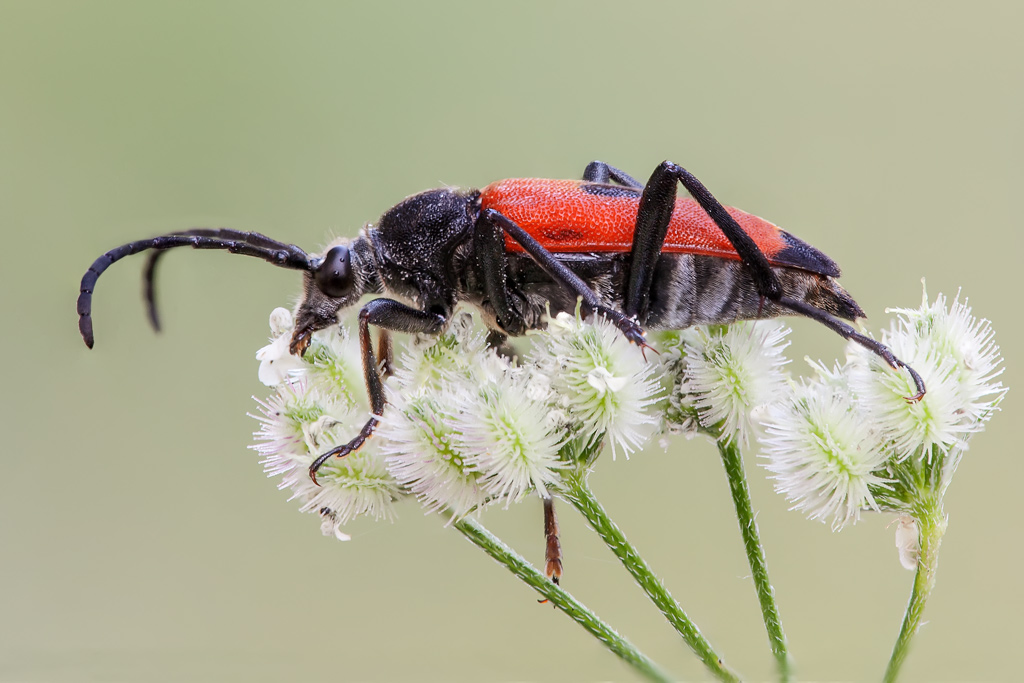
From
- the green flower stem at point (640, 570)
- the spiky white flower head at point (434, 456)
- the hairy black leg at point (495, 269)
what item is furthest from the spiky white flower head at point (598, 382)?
the hairy black leg at point (495, 269)

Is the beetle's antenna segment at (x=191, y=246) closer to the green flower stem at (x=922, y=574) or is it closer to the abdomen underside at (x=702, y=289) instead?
the abdomen underside at (x=702, y=289)

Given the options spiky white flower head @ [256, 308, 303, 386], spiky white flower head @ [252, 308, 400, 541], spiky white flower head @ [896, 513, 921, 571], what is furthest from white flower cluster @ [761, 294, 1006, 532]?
spiky white flower head @ [256, 308, 303, 386]

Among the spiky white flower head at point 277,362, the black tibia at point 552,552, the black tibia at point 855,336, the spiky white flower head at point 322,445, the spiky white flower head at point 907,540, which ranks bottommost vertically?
the black tibia at point 552,552

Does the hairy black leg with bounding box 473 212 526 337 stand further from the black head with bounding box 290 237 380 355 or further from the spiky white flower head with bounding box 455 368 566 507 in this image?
the spiky white flower head with bounding box 455 368 566 507

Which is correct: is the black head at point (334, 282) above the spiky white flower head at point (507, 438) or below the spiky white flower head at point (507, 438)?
above

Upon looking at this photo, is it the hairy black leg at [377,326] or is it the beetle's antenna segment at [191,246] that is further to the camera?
the beetle's antenna segment at [191,246]

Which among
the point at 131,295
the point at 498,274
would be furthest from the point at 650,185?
the point at 131,295

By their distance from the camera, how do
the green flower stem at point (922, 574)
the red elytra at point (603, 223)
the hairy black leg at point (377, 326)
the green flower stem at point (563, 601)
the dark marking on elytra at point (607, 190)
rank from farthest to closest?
the dark marking on elytra at point (607, 190), the red elytra at point (603, 223), the hairy black leg at point (377, 326), the green flower stem at point (563, 601), the green flower stem at point (922, 574)
